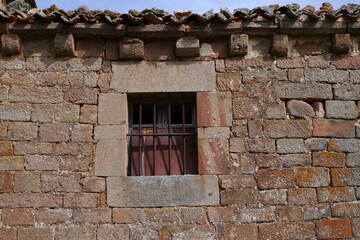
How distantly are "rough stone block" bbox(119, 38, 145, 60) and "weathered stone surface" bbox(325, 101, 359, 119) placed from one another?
78.2 inches

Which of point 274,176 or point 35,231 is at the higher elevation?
point 274,176

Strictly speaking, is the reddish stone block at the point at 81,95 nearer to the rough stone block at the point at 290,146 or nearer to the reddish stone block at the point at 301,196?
the rough stone block at the point at 290,146

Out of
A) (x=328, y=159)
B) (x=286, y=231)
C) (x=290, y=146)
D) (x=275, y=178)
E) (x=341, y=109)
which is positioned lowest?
(x=286, y=231)

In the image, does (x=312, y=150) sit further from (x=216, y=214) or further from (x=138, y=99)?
(x=138, y=99)

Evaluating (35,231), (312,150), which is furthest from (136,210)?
(312,150)

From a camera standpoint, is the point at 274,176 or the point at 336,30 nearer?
the point at 274,176

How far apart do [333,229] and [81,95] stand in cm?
278

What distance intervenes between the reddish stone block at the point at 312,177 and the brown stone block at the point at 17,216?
8.38ft

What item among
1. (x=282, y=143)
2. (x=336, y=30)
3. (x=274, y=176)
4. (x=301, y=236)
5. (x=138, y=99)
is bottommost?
(x=301, y=236)

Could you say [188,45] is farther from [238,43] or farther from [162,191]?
[162,191]

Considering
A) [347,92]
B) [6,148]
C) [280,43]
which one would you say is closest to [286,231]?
[347,92]

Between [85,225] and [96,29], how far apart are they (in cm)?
194

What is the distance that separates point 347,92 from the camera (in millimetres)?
4965

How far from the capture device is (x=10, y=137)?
470 centimetres
